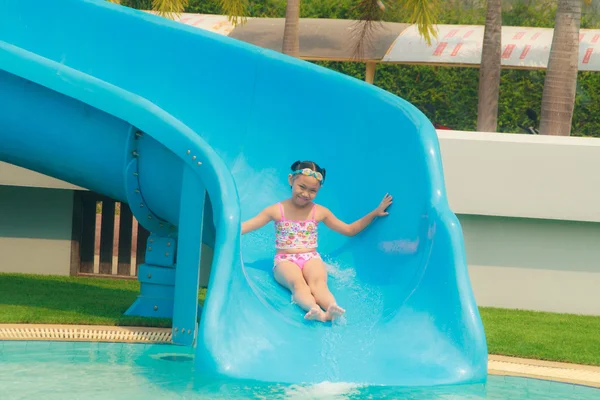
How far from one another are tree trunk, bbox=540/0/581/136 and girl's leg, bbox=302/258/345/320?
16.6 ft

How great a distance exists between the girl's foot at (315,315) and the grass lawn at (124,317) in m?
1.48

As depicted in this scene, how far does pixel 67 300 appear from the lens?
698 cm

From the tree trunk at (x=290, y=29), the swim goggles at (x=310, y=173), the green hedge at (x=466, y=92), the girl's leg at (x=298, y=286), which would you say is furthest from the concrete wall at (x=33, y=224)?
the green hedge at (x=466, y=92)

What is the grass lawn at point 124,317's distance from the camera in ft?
19.6

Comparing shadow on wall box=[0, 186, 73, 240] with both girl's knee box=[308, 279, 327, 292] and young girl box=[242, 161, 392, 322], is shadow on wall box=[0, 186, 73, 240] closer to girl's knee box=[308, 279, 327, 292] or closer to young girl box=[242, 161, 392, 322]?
young girl box=[242, 161, 392, 322]

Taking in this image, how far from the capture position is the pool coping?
5.21 m

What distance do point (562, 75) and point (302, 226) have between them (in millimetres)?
5254

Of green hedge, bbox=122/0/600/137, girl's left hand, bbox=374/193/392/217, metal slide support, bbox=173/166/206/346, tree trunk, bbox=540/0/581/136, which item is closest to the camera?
metal slide support, bbox=173/166/206/346

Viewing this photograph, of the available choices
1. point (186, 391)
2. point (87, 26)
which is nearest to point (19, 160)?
point (87, 26)

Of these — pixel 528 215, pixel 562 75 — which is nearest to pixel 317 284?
pixel 528 215

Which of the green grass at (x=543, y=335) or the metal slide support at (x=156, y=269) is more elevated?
the metal slide support at (x=156, y=269)

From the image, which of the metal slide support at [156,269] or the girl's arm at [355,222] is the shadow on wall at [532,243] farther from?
the metal slide support at [156,269]

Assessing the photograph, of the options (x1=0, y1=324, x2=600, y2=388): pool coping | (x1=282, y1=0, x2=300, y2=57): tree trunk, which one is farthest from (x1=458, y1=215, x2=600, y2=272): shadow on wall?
(x1=282, y1=0, x2=300, y2=57): tree trunk

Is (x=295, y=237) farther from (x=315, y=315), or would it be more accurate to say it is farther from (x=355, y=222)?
(x=315, y=315)
